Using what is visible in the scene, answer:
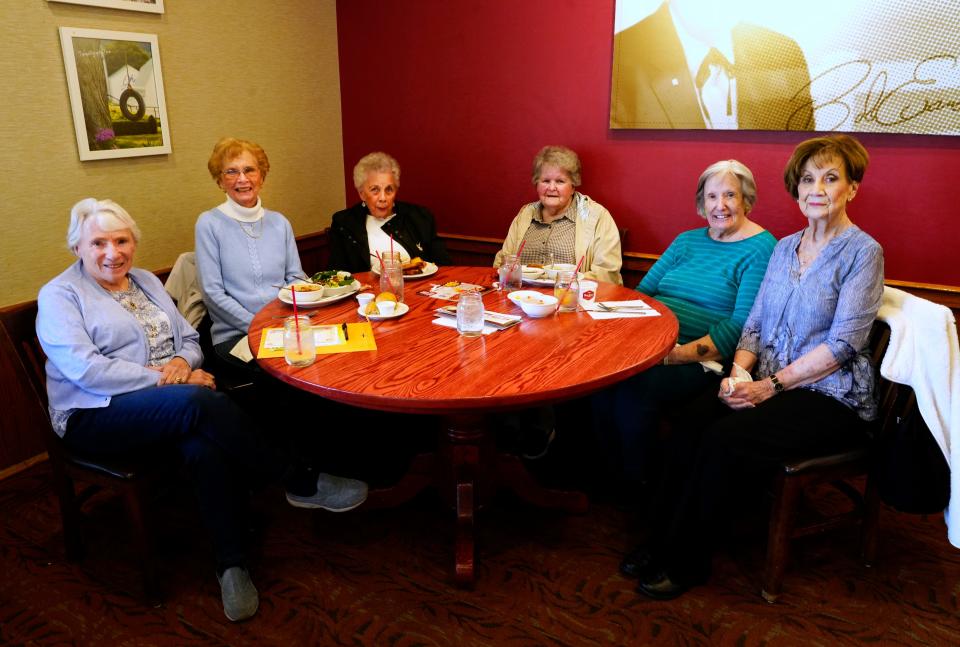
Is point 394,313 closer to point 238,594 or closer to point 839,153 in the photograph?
point 238,594

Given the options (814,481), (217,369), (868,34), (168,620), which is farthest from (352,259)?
(868,34)

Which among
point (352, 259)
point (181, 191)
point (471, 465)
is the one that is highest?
point (181, 191)

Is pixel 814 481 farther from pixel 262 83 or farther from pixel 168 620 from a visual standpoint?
pixel 262 83

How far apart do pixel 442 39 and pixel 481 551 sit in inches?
97.8

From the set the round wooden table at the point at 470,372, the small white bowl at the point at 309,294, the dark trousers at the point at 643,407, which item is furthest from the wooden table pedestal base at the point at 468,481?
the small white bowl at the point at 309,294

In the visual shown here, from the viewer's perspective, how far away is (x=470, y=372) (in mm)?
1631

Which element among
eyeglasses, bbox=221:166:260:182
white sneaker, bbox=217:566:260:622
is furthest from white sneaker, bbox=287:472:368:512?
eyeglasses, bbox=221:166:260:182

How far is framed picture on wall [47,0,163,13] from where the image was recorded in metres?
2.40

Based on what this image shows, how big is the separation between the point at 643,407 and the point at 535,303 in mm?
504

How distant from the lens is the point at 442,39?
10.8 ft

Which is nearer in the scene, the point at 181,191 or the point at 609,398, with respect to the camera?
the point at 609,398

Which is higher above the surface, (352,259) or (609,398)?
(352,259)
